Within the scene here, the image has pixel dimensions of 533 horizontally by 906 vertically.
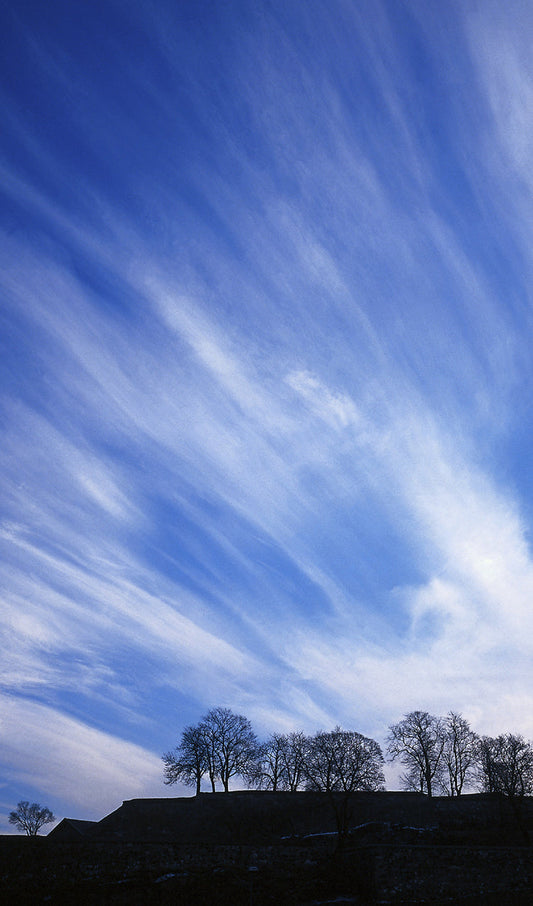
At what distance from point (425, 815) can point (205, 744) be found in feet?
103

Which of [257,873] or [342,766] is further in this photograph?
[342,766]

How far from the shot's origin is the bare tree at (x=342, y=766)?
50.1 m

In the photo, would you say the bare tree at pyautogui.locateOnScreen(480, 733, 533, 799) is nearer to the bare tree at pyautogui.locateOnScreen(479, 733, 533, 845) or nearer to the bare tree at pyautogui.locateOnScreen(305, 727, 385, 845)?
the bare tree at pyautogui.locateOnScreen(479, 733, 533, 845)

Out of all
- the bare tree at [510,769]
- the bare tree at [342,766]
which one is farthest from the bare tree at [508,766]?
the bare tree at [342,766]

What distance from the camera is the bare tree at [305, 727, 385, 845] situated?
164ft

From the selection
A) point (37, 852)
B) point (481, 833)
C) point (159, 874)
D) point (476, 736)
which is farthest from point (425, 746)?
point (37, 852)

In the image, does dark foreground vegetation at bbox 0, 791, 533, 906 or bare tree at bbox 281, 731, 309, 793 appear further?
bare tree at bbox 281, 731, 309, 793

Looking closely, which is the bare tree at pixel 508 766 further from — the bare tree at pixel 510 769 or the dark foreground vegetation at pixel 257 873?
the dark foreground vegetation at pixel 257 873

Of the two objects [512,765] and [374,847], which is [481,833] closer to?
[512,765]

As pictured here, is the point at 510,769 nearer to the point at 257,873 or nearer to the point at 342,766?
the point at 342,766

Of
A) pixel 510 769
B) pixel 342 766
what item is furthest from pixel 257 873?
pixel 510 769

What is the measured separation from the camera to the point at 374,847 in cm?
3172

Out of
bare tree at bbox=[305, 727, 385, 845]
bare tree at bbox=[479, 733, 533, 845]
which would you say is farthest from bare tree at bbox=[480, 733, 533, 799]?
bare tree at bbox=[305, 727, 385, 845]

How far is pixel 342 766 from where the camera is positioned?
2077 inches
